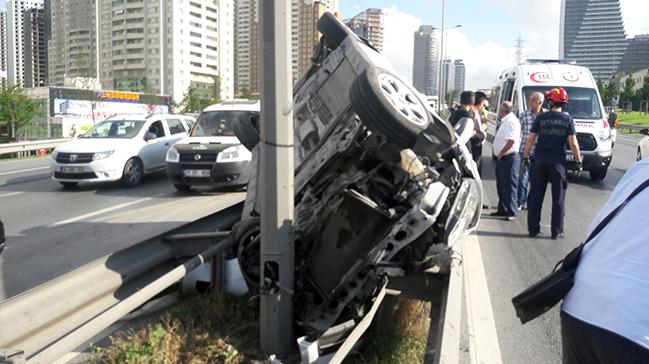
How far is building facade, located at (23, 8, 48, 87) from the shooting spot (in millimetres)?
98000

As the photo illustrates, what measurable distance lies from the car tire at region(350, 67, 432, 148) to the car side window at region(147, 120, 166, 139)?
1041 centimetres

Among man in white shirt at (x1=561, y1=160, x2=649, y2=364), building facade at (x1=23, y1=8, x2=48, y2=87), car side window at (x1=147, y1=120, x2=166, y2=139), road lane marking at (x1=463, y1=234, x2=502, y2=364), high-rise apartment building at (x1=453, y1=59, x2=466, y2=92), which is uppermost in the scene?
building facade at (x1=23, y1=8, x2=48, y2=87)

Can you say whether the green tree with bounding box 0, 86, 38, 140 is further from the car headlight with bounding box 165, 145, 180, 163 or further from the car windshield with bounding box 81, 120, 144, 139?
the car headlight with bounding box 165, 145, 180, 163

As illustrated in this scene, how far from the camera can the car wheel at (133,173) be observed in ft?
39.6

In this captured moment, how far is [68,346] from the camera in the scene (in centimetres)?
221

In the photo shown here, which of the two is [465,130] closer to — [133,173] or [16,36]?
[133,173]

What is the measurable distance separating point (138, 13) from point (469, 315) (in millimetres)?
127453

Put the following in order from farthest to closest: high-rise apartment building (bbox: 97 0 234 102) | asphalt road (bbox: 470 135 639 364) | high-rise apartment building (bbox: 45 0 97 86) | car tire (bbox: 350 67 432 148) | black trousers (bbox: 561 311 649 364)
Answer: high-rise apartment building (bbox: 97 0 234 102) < high-rise apartment building (bbox: 45 0 97 86) < asphalt road (bbox: 470 135 639 364) < car tire (bbox: 350 67 432 148) < black trousers (bbox: 561 311 649 364)

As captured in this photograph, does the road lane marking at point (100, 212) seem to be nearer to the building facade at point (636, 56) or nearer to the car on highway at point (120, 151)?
the car on highway at point (120, 151)

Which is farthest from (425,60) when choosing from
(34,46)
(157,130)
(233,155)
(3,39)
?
(34,46)

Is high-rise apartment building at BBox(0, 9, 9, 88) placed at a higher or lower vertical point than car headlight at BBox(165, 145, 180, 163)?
higher

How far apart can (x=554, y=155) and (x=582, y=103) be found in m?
7.13

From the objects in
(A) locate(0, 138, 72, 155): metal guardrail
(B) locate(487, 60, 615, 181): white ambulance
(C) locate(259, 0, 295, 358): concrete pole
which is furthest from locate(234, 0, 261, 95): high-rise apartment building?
(A) locate(0, 138, 72, 155): metal guardrail

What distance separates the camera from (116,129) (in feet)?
42.4
